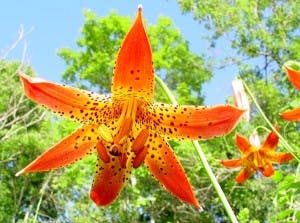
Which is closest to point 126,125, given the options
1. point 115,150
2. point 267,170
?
point 115,150

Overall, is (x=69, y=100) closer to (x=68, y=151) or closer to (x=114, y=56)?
(x=68, y=151)

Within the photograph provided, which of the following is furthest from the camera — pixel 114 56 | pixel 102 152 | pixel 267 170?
pixel 114 56

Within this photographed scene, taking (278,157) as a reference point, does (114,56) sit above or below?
above

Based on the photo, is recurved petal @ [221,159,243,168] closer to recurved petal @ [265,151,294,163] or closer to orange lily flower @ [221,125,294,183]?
orange lily flower @ [221,125,294,183]

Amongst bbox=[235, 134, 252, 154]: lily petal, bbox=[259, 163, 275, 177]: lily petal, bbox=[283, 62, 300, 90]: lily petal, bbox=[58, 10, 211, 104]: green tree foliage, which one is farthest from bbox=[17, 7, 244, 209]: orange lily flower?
bbox=[58, 10, 211, 104]: green tree foliage

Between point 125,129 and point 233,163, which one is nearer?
point 125,129
